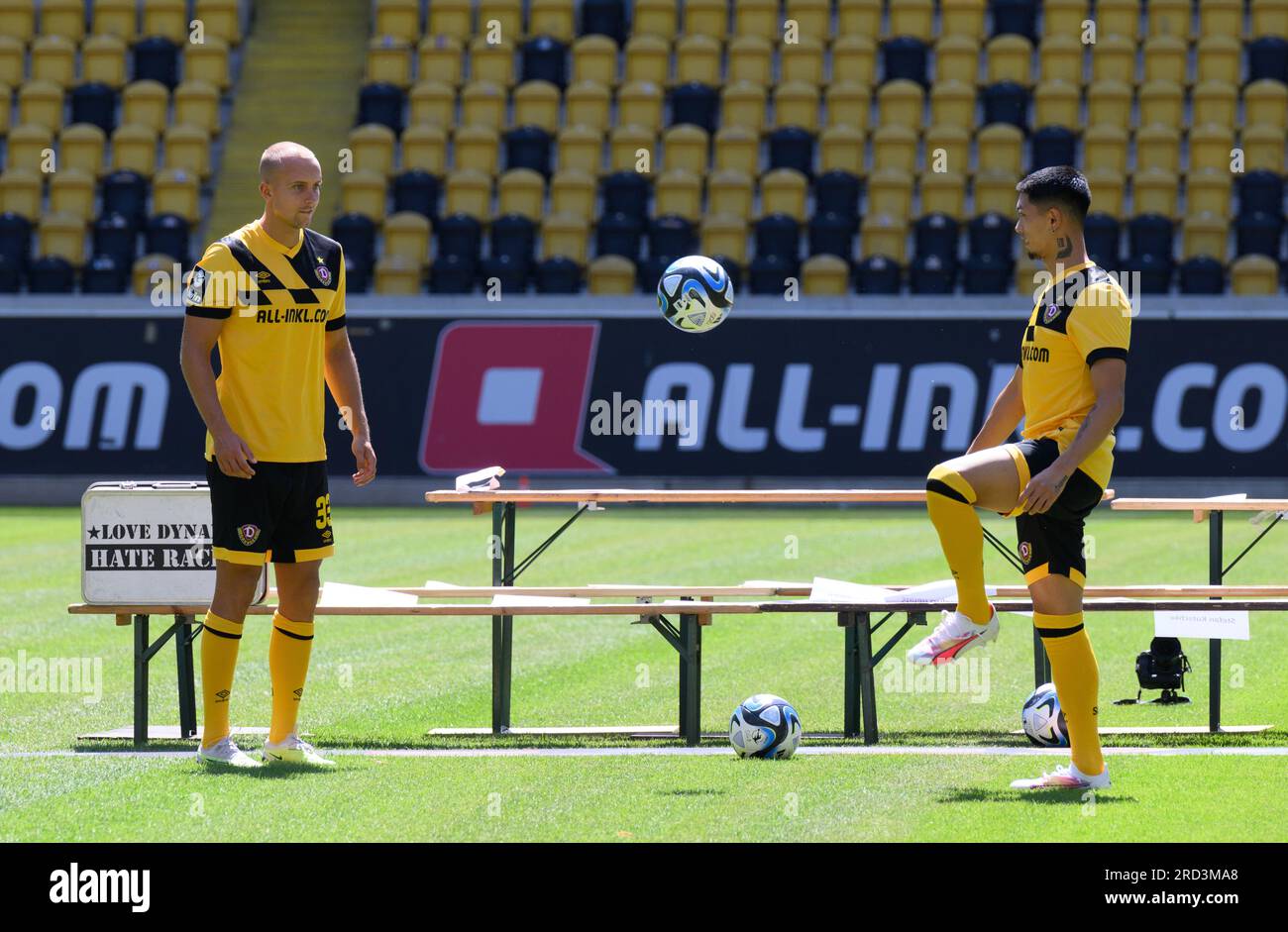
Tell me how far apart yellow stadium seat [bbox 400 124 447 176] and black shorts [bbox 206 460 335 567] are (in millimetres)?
19267

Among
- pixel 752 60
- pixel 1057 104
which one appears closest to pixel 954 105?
pixel 1057 104

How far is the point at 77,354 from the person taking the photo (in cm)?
2248

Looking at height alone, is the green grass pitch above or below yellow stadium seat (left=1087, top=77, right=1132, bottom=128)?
below

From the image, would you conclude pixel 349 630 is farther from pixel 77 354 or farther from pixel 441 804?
pixel 77 354

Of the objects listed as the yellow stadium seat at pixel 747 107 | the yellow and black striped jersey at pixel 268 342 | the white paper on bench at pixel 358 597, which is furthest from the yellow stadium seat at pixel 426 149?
the yellow and black striped jersey at pixel 268 342

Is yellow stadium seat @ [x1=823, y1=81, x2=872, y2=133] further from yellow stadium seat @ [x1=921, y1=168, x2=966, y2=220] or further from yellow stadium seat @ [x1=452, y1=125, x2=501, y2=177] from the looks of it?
yellow stadium seat @ [x1=452, y1=125, x2=501, y2=177]

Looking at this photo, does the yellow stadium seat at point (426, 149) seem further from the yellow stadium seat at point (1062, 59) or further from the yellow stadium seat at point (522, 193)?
the yellow stadium seat at point (1062, 59)

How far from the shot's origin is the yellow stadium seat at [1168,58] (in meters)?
26.1

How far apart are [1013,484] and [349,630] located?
676cm

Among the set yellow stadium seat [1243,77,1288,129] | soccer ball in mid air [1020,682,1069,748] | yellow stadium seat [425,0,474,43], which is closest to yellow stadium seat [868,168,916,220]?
yellow stadium seat [1243,77,1288,129]

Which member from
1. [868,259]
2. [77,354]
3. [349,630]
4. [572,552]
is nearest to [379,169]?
[77,354]

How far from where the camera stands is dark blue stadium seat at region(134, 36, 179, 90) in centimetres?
2778

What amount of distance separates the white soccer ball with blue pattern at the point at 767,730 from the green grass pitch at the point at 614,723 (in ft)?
0.31

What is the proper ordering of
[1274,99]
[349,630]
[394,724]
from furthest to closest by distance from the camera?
[1274,99] < [349,630] < [394,724]
